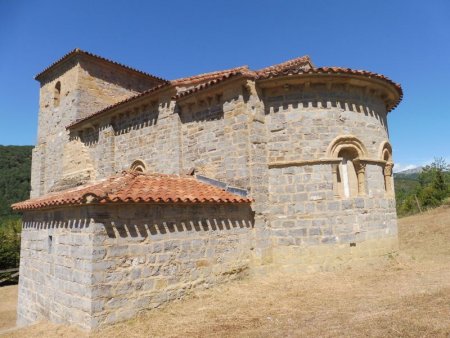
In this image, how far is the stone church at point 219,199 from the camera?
19.0 ft

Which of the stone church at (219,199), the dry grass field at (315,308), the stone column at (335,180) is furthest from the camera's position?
the stone column at (335,180)

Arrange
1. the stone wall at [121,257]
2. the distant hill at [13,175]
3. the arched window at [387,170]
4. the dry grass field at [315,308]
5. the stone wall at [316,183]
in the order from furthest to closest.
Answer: the distant hill at [13,175], the arched window at [387,170], the stone wall at [316,183], the stone wall at [121,257], the dry grass field at [315,308]

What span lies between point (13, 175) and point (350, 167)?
1962 inches

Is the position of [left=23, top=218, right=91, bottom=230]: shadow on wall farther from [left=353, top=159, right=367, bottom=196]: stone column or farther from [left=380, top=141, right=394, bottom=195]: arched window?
[left=380, top=141, right=394, bottom=195]: arched window

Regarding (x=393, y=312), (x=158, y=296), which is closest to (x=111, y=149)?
(x=158, y=296)

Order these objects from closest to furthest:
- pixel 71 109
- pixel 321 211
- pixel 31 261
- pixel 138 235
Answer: pixel 138 235, pixel 31 261, pixel 321 211, pixel 71 109

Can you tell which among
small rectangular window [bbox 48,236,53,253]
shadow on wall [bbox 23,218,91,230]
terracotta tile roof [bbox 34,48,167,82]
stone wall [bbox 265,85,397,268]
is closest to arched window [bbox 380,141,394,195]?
stone wall [bbox 265,85,397,268]

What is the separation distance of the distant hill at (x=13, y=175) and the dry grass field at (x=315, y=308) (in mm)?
39188

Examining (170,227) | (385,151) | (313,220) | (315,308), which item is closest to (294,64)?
(385,151)

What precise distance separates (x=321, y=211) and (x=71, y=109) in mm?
12537

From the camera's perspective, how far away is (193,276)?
269 inches

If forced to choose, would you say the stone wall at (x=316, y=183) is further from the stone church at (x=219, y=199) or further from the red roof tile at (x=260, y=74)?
the red roof tile at (x=260, y=74)

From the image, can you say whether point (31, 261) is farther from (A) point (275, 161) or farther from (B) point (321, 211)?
(B) point (321, 211)

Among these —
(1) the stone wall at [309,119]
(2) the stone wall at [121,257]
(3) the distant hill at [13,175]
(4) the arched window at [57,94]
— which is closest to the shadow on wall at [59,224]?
(2) the stone wall at [121,257]
